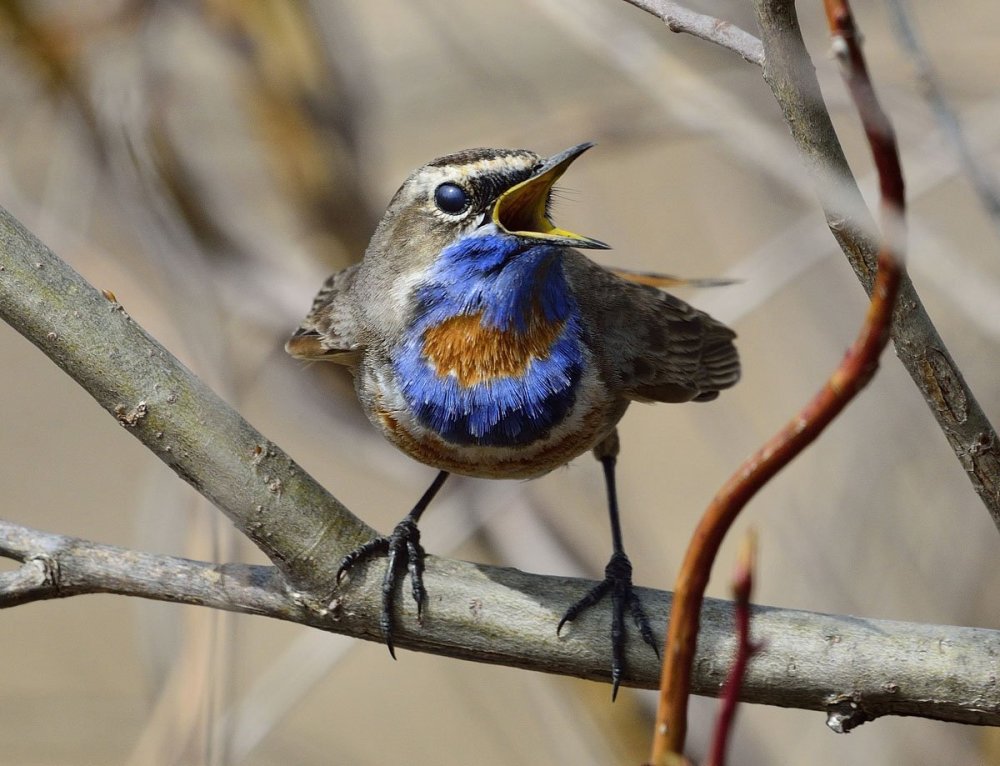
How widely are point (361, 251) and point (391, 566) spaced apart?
3.11 m

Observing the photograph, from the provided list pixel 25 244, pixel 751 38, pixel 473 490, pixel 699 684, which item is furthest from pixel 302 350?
pixel 751 38

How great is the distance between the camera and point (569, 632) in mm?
3154

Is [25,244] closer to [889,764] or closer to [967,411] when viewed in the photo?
[967,411]

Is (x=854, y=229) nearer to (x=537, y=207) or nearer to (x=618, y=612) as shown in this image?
(x=618, y=612)

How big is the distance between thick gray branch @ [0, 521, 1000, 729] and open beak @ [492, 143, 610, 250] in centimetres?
98

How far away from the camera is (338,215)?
20.2 ft

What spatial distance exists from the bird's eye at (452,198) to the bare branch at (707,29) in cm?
131

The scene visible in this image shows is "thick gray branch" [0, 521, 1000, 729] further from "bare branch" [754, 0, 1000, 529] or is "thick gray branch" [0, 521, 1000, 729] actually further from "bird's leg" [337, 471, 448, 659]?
"bare branch" [754, 0, 1000, 529]

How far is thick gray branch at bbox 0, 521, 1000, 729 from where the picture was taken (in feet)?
9.41

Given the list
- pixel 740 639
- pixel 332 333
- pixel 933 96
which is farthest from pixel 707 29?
pixel 332 333

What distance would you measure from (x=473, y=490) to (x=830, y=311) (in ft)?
6.74

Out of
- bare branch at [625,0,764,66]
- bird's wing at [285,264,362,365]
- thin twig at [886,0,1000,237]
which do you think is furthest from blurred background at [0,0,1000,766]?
bare branch at [625,0,764,66]

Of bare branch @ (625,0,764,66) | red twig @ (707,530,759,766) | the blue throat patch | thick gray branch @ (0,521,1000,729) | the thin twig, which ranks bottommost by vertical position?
red twig @ (707,530,759,766)

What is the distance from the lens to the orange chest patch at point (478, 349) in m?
3.77
